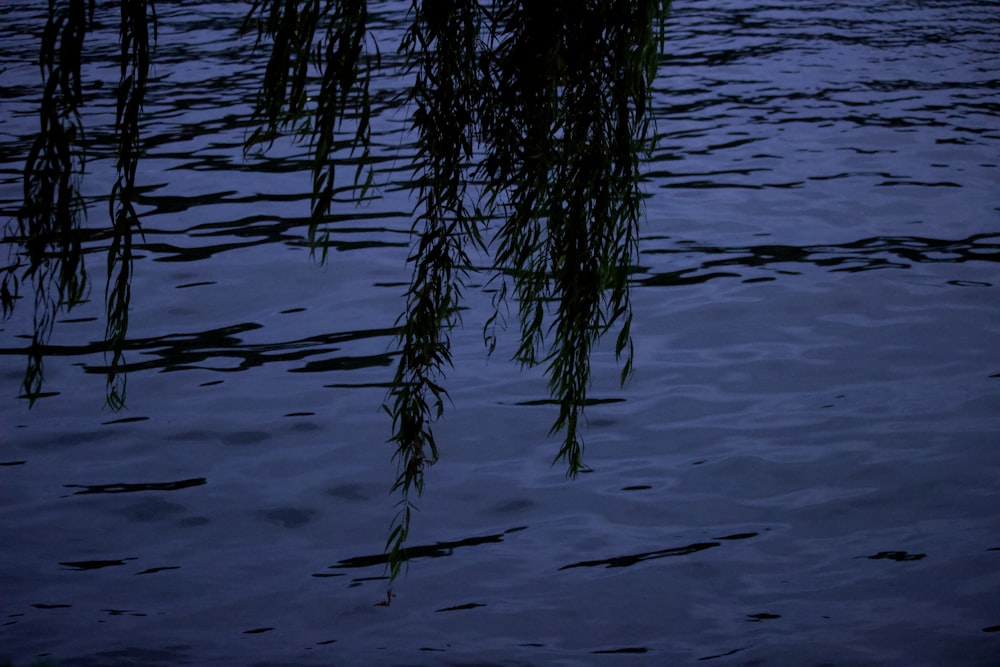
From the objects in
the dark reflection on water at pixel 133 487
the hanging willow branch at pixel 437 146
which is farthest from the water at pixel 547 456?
the hanging willow branch at pixel 437 146

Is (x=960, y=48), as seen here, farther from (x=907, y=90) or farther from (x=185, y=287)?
(x=185, y=287)

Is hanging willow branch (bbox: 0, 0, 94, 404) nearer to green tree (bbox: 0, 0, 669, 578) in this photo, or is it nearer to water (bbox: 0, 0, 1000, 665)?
green tree (bbox: 0, 0, 669, 578)

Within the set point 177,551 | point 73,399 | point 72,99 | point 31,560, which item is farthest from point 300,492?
point 72,99

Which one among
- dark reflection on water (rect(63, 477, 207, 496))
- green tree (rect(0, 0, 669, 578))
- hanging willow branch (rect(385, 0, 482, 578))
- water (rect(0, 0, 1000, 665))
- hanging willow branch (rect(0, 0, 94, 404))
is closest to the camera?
hanging willow branch (rect(0, 0, 94, 404))

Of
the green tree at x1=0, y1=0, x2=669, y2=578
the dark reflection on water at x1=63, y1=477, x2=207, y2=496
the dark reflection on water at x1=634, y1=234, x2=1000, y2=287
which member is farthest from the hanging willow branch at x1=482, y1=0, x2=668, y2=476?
the dark reflection on water at x1=634, y1=234, x2=1000, y2=287

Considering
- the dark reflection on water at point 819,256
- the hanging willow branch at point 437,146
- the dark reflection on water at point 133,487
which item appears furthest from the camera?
the dark reflection on water at point 819,256

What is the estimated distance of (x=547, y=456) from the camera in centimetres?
544

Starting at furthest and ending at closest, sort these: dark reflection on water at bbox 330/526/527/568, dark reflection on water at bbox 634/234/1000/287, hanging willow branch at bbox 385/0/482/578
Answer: dark reflection on water at bbox 634/234/1000/287, dark reflection on water at bbox 330/526/527/568, hanging willow branch at bbox 385/0/482/578

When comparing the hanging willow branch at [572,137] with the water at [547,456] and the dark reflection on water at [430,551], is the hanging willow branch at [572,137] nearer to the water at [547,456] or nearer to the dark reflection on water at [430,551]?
the water at [547,456]

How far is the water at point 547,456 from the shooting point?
13.5 feet

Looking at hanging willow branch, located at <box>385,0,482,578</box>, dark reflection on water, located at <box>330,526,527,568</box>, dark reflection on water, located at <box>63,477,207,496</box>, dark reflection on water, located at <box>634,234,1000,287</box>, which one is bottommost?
dark reflection on water, located at <box>330,526,527,568</box>

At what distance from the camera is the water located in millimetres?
4121

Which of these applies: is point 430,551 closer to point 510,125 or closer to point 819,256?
point 510,125

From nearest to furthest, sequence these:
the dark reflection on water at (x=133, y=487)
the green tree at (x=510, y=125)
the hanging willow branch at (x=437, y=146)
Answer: the green tree at (x=510, y=125), the hanging willow branch at (x=437, y=146), the dark reflection on water at (x=133, y=487)
